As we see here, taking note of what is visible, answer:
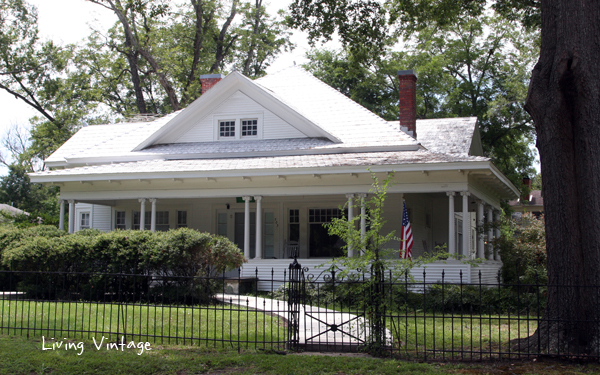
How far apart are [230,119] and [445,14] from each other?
8.65m

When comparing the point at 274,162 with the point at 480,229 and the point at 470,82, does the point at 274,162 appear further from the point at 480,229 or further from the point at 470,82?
the point at 470,82

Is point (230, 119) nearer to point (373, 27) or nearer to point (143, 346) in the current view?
point (373, 27)

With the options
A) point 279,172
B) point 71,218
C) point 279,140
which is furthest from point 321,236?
Result: point 71,218

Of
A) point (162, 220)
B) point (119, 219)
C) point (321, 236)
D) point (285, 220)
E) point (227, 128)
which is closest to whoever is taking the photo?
point (321, 236)

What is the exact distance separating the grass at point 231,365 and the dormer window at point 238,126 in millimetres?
13109

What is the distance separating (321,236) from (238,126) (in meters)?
4.92

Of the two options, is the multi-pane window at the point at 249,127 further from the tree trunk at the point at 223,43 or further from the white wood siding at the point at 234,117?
the tree trunk at the point at 223,43

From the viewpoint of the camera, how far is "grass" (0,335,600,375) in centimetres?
723

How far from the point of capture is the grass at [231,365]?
723 centimetres

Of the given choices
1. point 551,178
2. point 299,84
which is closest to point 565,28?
point 551,178

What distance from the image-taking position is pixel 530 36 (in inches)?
1248

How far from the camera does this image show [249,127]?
2083cm

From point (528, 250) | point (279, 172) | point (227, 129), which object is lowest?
point (528, 250)

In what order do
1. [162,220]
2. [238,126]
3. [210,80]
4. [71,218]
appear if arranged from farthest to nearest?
[210,80] < [162,220] < [238,126] < [71,218]
